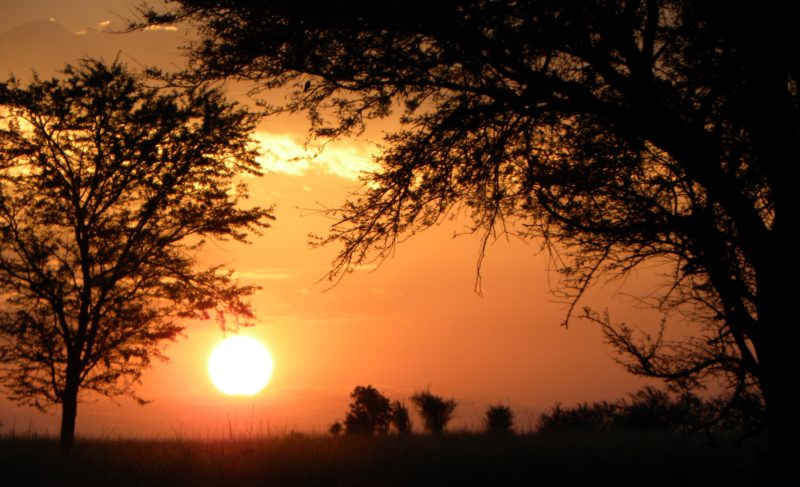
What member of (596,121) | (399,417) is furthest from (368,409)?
(596,121)

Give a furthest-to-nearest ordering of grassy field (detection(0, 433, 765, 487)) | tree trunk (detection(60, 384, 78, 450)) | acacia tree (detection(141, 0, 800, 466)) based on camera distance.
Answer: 1. tree trunk (detection(60, 384, 78, 450))
2. grassy field (detection(0, 433, 765, 487))
3. acacia tree (detection(141, 0, 800, 466))

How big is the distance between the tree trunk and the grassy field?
2316 mm

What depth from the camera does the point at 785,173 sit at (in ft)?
25.7

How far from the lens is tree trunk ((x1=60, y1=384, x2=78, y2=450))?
59.0 ft

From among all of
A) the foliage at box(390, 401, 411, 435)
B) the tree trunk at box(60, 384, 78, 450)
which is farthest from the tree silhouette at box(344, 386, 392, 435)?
the tree trunk at box(60, 384, 78, 450)

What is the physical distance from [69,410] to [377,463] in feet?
31.9

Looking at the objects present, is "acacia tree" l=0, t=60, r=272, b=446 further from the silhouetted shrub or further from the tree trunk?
the silhouetted shrub

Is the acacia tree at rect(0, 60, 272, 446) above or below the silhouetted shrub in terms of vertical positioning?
above

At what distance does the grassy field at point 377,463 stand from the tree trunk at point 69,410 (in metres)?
2.32

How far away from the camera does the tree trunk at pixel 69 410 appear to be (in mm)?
17984

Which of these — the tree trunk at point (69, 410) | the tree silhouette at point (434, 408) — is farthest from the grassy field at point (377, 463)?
the tree silhouette at point (434, 408)

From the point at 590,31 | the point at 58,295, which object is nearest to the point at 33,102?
the point at 58,295

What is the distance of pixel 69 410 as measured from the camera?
18250 mm

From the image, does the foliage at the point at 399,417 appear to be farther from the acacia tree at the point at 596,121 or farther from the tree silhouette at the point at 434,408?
the acacia tree at the point at 596,121
